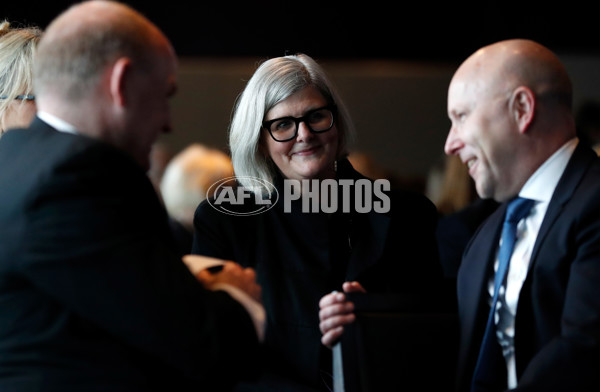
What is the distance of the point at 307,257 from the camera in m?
2.44

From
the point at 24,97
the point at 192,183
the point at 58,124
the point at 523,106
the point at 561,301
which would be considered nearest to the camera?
the point at 58,124

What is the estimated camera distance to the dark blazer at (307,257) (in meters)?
2.38

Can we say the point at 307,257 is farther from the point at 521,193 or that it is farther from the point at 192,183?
the point at 192,183

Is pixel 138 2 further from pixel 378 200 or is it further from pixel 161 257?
pixel 161 257

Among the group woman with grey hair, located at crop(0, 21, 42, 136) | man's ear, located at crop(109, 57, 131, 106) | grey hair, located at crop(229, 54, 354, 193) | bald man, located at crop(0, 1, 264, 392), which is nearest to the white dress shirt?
grey hair, located at crop(229, 54, 354, 193)

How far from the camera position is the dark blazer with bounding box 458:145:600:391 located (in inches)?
83.7

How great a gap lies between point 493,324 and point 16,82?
5.48 feet

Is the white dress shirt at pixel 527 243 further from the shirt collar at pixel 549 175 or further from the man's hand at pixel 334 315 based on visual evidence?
the man's hand at pixel 334 315

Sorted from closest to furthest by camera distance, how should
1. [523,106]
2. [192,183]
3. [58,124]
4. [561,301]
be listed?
1. [58,124]
2. [561,301]
3. [523,106]
4. [192,183]

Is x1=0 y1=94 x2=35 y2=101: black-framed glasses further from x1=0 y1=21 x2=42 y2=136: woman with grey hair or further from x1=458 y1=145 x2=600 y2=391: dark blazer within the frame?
x1=458 y1=145 x2=600 y2=391: dark blazer

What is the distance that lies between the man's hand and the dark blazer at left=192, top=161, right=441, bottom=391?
9 centimetres

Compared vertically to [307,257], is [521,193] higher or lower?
higher

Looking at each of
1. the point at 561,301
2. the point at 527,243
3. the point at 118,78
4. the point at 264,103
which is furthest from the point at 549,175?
the point at 118,78

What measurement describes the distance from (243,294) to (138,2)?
19.2 ft
